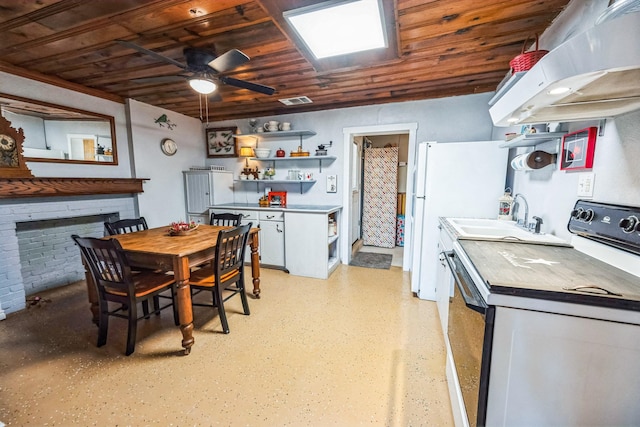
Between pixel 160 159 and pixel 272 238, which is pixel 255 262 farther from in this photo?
pixel 160 159

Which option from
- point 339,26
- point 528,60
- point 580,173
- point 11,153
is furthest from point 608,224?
point 11,153

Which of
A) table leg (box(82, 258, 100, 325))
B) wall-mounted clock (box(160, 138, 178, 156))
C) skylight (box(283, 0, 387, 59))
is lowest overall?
table leg (box(82, 258, 100, 325))

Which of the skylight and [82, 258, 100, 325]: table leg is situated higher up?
the skylight

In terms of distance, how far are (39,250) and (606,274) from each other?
183 inches

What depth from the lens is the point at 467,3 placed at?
151 centimetres

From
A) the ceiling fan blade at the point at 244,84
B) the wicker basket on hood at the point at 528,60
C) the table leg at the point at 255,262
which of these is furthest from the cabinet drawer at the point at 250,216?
the wicker basket on hood at the point at 528,60

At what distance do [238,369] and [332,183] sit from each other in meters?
2.69

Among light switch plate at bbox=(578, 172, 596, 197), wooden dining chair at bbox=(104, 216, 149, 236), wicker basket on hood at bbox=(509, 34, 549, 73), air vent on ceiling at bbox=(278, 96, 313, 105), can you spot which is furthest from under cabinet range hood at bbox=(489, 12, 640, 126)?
wooden dining chair at bbox=(104, 216, 149, 236)

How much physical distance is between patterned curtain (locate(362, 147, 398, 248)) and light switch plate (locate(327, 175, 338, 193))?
54.2 inches

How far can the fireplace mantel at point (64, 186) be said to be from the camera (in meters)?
2.40

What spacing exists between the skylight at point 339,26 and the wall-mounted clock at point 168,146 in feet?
9.95

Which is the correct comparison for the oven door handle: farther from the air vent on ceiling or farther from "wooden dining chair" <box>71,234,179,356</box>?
the air vent on ceiling

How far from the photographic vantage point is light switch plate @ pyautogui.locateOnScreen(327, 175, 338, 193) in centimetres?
381

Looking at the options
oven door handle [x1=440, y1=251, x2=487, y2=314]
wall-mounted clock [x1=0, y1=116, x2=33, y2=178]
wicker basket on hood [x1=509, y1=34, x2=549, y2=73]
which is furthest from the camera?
wall-mounted clock [x1=0, y1=116, x2=33, y2=178]
